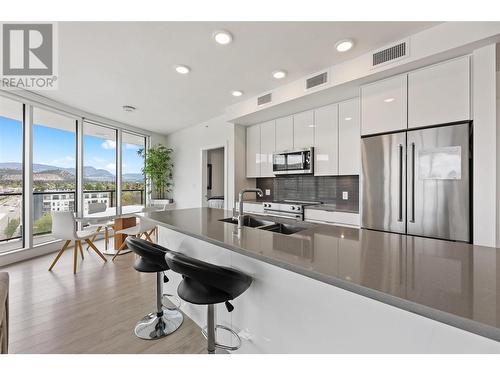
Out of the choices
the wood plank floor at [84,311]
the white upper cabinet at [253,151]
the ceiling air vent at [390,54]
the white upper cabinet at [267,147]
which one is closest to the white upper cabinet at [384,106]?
the ceiling air vent at [390,54]

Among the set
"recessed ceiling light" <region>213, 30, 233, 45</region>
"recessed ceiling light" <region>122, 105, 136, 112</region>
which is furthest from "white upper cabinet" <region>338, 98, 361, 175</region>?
"recessed ceiling light" <region>122, 105, 136, 112</region>

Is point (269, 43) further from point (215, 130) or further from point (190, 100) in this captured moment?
point (215, 130)

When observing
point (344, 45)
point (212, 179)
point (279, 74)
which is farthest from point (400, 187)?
point (212, 179)

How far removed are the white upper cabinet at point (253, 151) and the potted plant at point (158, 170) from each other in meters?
2.54

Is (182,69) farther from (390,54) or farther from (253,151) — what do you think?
(390,54)

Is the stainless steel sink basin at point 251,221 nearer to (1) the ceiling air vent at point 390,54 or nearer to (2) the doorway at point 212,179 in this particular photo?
(1) the ceiling air vent at point 390,54

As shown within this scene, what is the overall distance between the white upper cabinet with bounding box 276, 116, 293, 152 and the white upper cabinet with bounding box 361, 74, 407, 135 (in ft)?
4.51

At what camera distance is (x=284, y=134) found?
3971 millimetres

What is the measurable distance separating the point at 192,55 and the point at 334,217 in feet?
8.82

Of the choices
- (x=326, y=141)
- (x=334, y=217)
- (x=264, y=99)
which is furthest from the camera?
(x=264, y=99)

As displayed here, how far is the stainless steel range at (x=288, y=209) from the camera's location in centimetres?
346

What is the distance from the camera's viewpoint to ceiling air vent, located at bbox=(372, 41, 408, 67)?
2178 mm
